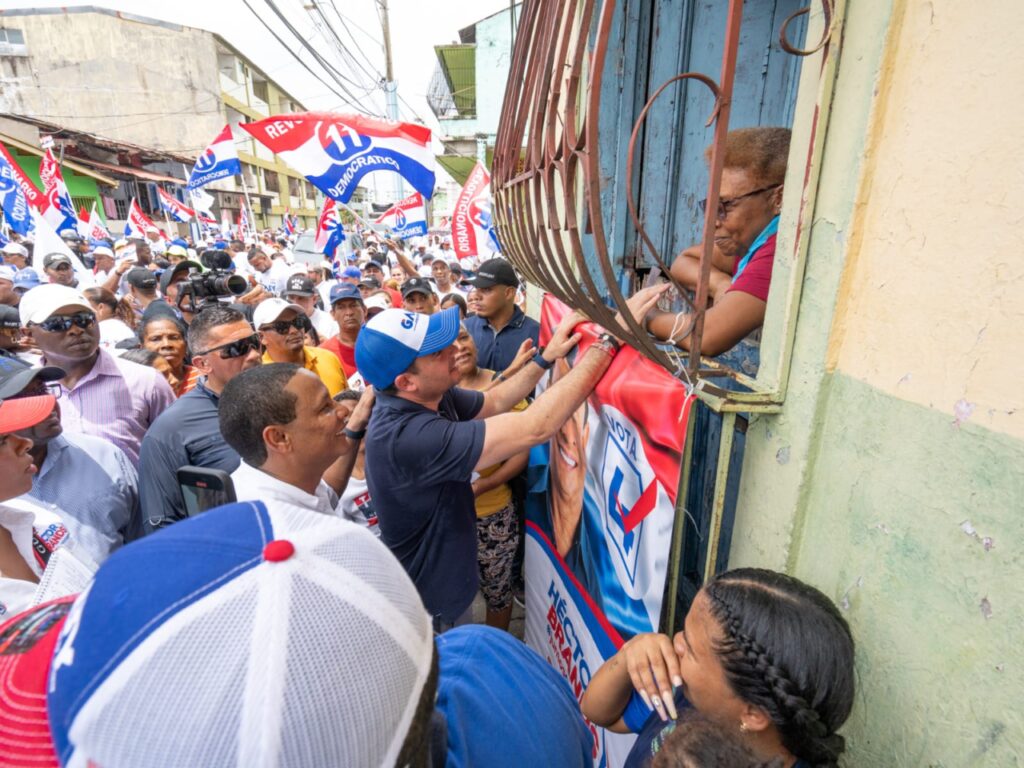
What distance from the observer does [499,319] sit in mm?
3830

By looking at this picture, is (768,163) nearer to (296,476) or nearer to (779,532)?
(779,532)

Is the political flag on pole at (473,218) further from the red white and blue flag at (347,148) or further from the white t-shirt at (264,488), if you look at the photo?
the white t-shirt at (264,488)

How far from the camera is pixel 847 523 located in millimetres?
1021

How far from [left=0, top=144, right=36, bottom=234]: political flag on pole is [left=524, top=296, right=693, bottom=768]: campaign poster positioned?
974 cm

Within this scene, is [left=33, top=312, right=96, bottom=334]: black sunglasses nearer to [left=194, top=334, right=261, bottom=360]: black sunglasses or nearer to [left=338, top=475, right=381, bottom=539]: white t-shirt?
[left=194, top=334, right=261, bottom=360]: black sunglasses

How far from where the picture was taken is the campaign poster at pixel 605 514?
1340mm

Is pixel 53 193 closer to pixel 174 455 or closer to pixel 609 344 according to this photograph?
pixel 174 455

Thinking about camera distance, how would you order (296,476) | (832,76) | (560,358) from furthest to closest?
(560,358)
(296,476)
(832,76)

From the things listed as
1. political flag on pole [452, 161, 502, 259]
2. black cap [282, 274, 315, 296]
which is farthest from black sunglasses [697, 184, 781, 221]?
political flag on pole [452, 161, 502, 259]

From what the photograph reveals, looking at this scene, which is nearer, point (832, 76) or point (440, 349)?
point (832, 76)

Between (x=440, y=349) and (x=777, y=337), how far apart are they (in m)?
1.21

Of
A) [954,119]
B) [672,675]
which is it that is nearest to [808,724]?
[672,675]

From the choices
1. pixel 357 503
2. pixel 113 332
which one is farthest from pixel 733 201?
pixel 113 332

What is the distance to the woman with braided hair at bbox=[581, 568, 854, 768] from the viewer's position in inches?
34.9
